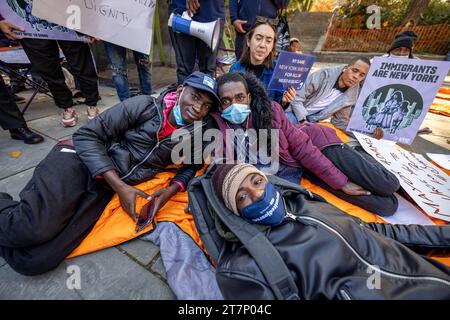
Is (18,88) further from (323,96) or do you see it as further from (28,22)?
(323,96)

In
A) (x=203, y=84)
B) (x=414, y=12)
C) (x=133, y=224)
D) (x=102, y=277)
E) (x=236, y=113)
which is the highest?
(x=414, y=12)

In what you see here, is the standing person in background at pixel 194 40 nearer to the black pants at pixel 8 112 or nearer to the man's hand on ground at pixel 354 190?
the black pants at pixel 8 112

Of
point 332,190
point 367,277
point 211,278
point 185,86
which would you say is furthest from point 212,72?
point 367,277

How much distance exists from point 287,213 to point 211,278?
2.07ft

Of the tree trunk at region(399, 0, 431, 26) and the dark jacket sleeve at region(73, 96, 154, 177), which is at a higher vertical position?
the tree trunk at region(399, 0, 431, 26)

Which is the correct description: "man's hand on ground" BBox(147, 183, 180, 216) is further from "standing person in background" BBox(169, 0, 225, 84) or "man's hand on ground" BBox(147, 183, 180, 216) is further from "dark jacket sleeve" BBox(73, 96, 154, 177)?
"standing person in background" BBox(169, 0, 225, 84)

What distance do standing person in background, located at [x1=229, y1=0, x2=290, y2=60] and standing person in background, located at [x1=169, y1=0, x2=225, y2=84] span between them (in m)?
0.38

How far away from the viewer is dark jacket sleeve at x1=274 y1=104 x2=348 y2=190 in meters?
1.99

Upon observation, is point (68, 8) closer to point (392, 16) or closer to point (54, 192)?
point (54, 192)

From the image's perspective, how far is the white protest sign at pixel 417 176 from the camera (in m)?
1.86

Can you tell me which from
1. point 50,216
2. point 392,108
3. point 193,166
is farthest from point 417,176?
point 50,216

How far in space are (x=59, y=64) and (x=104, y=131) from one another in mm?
1877

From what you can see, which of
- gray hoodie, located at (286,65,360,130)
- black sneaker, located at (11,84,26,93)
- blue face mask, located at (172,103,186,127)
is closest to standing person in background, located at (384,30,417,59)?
gray hoodie, located at (286,65,360,130)

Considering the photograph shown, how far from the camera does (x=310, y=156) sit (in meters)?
2.01
